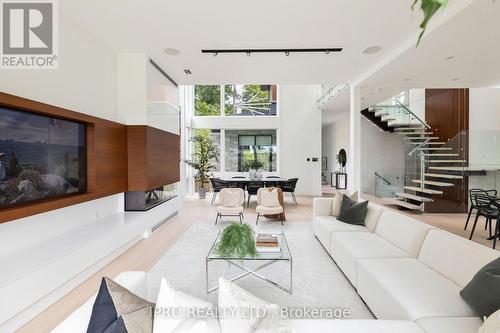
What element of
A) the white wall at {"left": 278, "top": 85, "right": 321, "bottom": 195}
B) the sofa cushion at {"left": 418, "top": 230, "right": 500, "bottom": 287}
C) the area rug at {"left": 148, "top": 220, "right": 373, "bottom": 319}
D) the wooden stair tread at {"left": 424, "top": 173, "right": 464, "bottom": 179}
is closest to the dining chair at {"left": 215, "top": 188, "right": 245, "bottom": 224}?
the area rug at {"left": 148, "top": 220, "right": 373, "bottom": 319}

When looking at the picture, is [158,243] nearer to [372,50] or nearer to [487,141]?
[372,50]

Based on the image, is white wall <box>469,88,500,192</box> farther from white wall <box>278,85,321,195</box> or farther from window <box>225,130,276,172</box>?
window <box>225,130,276,172</box>

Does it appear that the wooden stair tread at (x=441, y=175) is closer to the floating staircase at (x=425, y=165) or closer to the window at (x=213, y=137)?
the floating staircase at (x=425, y=165)

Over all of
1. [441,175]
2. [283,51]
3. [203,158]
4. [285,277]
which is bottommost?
[285,277]

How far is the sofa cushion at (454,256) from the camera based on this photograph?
200 centimetres

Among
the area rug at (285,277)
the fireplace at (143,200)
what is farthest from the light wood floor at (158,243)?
the fireplace at (143,200)

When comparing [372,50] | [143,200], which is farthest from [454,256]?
[143,200]

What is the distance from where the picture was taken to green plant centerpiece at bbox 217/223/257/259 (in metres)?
2.71

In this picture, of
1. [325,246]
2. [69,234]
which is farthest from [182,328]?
[325,246]

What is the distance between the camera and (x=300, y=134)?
9812 millimetres

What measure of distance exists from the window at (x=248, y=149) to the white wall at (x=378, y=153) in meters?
3.56

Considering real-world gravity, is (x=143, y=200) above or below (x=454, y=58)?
below

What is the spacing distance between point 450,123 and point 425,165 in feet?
6.58

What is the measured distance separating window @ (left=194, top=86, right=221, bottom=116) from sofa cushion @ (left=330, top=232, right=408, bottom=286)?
7999 millimetres
